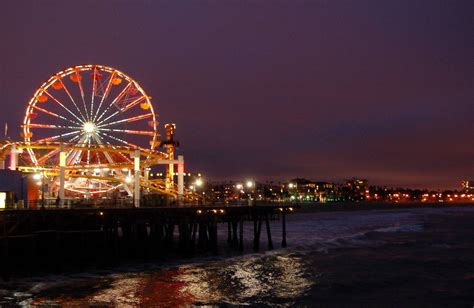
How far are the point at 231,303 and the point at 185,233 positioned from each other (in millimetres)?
18315

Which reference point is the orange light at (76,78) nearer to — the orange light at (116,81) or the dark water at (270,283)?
the orange light at (116,81)

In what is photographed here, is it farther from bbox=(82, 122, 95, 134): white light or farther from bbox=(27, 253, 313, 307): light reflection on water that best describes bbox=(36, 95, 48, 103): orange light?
bbox=(27, 253, 313, 307): light reflection on water

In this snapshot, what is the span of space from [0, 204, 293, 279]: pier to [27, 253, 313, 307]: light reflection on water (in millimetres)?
4152

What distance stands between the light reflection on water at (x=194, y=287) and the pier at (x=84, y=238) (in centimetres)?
415

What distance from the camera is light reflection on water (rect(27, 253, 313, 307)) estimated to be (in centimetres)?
2750

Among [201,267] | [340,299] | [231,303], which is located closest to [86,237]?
[201,267]

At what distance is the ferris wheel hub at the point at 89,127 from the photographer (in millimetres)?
51844

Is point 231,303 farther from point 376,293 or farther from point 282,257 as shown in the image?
point 282,257

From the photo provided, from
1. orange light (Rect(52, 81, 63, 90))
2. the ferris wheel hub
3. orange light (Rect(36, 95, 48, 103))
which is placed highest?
orange light (Rect(52, 81, 63, 90))

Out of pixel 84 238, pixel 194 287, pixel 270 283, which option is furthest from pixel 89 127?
pixel 270 283

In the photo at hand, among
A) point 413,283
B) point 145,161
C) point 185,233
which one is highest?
point 145,161

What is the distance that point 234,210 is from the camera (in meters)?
49.7

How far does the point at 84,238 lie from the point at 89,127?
54.9 feet

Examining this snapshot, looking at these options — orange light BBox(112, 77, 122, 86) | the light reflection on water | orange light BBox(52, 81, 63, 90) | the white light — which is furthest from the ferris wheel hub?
the light reflection on water
